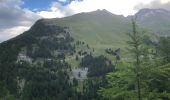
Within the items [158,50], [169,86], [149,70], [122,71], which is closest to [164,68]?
[149,70]

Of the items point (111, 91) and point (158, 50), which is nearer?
point (111, 91)

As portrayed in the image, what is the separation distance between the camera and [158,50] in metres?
47.0

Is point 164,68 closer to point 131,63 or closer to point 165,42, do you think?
point 131,63

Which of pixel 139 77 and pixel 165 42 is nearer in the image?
pixel 139 77

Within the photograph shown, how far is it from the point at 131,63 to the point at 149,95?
9.27 feet

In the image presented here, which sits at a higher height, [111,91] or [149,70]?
[149,70]

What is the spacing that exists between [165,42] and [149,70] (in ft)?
72.8

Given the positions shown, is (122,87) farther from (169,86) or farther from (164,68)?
(169,86)

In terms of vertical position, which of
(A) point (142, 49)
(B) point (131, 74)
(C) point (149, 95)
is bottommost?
(C) point (149, 95)

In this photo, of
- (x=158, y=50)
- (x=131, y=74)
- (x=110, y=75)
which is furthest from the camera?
(x=158, y=50)

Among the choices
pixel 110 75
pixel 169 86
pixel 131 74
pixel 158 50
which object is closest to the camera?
pixel 131 74

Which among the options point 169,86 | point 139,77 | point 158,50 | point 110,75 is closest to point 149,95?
point 139,77

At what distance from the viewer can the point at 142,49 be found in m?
26.5

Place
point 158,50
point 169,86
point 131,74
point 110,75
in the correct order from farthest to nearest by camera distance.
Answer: point 158,50 < point 169,86 < point 110,75 < point 131,74
